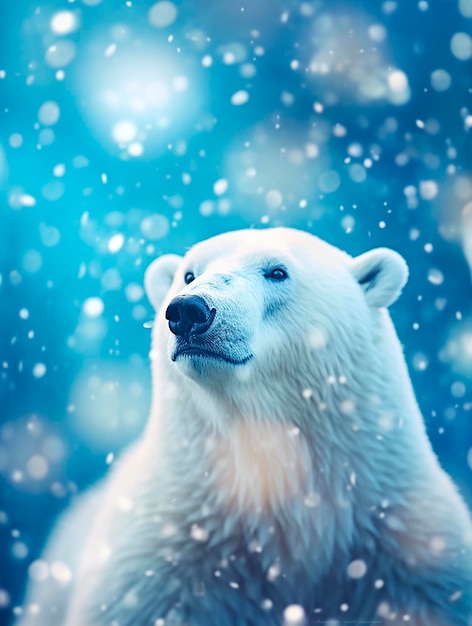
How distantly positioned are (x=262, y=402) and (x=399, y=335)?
1.05ft

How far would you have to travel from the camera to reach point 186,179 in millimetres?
1259

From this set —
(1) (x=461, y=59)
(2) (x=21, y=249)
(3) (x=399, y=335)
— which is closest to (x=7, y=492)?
(2) (x=21, y=249)

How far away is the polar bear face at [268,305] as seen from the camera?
89 cm

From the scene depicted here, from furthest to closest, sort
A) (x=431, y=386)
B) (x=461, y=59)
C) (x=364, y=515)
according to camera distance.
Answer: (x=461, y=59) → (x=431, y=386) → (x=364, y=515)

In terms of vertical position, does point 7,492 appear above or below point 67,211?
below

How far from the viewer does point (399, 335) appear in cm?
117

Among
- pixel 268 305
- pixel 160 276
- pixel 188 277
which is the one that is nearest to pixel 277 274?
pixel 268 305

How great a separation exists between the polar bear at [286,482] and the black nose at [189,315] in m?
0.06

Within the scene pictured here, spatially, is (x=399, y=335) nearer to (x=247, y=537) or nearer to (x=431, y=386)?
(x=431, y=386)

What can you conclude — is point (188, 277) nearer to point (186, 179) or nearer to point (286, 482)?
point (186, 179)

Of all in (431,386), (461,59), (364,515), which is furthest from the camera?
(461,59)

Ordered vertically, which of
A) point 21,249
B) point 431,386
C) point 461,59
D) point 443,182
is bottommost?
point 431,386

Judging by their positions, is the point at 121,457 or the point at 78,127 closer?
the point at 121,457

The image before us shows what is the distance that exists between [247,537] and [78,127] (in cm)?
91
